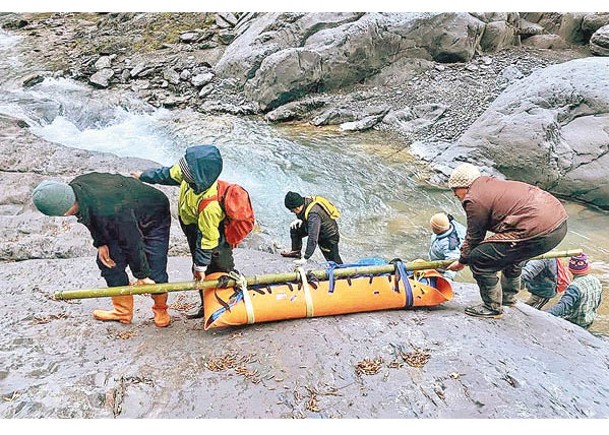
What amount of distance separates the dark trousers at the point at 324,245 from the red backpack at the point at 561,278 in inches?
100

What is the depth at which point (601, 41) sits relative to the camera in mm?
14797

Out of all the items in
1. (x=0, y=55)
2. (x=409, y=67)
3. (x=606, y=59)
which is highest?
(x=606, y=59)

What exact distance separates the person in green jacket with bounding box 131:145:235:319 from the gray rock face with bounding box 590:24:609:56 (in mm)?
15093

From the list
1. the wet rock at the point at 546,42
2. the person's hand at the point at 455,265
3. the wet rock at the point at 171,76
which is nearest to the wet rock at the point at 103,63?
the wet rock at the point at 171,76

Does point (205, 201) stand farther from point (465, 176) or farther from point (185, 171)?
point (465, 176)

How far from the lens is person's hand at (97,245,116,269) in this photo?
13.0 ft

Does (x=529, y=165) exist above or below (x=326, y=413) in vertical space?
below

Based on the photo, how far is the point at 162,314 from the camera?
4.31m

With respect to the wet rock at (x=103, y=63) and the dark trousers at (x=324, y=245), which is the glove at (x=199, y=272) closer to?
the dark trousers at (x=324, y=245)

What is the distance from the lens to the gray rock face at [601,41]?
14734 millimetres

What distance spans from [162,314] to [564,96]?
9.23 meters

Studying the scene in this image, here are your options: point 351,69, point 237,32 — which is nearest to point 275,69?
point 351,69

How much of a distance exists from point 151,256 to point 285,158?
7323 mm

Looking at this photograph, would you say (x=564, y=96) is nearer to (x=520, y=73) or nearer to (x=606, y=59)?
(x=606, y=59)
